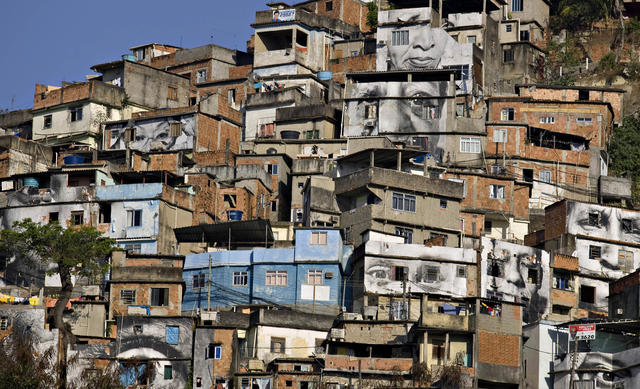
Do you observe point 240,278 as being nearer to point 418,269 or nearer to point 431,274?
point 418,269

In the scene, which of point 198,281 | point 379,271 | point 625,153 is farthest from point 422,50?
point 198,281

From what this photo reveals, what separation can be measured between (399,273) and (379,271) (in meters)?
0.99

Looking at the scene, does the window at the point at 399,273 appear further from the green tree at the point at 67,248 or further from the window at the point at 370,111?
the window at the point at 370,111

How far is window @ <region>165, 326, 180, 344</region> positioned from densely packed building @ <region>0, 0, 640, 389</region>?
0.31 feet

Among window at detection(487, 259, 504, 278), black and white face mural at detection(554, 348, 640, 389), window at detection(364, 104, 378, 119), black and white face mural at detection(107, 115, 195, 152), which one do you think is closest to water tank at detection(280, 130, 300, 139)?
window at detection(364, 104, 378, 119)

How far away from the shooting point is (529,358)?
174 ft

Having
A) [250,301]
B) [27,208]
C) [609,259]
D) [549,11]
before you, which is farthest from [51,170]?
[549,11]

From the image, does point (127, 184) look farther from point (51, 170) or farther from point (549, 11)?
point (549, 11)

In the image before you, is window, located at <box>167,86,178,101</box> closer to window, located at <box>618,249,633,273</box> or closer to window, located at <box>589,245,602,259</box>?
window, located at <box>589,245,602,259</box>

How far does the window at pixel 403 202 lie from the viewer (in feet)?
207

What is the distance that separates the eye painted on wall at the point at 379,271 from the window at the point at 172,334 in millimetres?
9967

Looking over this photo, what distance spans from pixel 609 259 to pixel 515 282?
6.76m

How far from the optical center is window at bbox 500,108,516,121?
77.4 m

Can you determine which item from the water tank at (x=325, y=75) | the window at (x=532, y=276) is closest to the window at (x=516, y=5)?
the water tank at (x=325, y=75)
